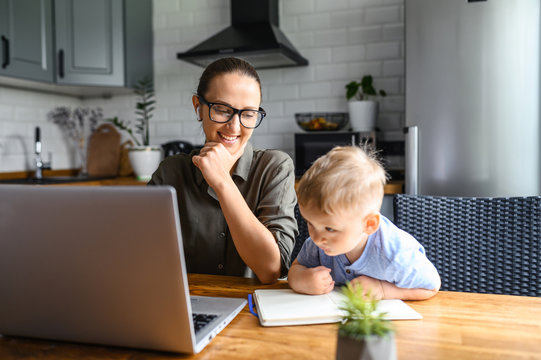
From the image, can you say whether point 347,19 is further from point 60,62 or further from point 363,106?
point 60,62

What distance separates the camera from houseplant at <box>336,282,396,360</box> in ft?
1.63

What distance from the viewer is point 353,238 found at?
2.68ft

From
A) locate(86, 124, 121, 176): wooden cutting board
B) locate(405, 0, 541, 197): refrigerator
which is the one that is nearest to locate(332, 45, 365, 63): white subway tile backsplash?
locate(405, 0, 541, 197): refrigerator

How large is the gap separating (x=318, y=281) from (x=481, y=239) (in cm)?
63

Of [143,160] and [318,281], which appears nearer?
[318,281]

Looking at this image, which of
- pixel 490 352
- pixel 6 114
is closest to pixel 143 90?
pixel 6 114

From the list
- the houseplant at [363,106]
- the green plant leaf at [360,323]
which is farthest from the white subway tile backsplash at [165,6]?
the green plant leaf at [360,323]

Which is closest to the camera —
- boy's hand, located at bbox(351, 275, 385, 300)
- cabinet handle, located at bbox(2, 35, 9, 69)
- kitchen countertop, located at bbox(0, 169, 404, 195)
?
boy's hand, located at bbox(351, 275, 385, 300)

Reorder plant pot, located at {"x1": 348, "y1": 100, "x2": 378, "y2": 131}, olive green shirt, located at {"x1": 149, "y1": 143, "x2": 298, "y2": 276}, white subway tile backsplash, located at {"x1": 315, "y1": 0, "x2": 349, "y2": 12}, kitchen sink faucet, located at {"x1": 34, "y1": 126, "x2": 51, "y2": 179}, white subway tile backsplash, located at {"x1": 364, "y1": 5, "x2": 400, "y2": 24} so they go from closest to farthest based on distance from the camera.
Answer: olive green shirt, located at {"x1": 149, "y1": 143, "x2": 298, "y2": 276} < plant pot, located at {"x1": 348, "y1": 100, "x2": 378, "y2": 131} < white subway tile backsplash, located at {"x1": 364, "y1": 5, "x2": 400, "y2": 24} < white subway tile backsplash, located at {"x1": 315, "y1": 0, "x2": 349, "y2": 12} < kitchen sink faucet, located at {"x1": 34, "y1": 126, "x2": 51, "y2": 179}

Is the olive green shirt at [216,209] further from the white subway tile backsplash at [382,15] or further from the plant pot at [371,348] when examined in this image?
the white subway tile backsplash at [382,15]

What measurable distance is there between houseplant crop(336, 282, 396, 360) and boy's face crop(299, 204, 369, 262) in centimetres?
27

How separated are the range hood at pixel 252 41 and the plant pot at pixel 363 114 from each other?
0.49 m

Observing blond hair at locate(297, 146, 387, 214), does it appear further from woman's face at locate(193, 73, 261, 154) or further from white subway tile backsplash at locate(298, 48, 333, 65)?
white subway tile backsplash at locate(298, 48, 333, 65)

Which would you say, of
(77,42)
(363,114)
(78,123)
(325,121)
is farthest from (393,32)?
(78,123)
